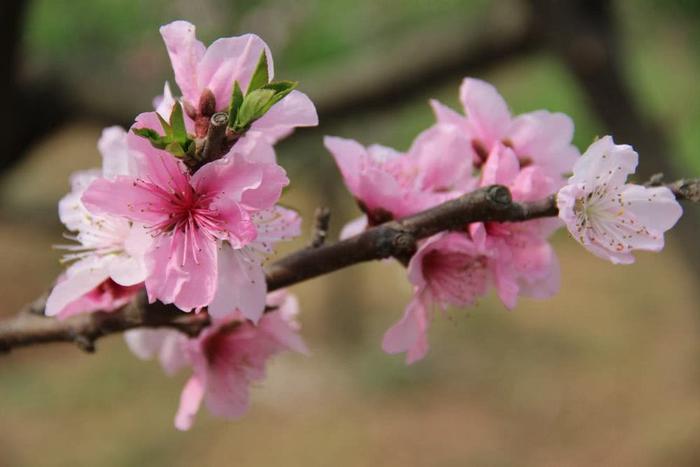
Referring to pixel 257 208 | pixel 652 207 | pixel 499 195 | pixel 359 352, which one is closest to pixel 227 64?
pixel 257 208

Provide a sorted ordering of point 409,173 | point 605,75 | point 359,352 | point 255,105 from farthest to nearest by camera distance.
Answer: point 359,352
point 605,75
point 409,173
point 255,105

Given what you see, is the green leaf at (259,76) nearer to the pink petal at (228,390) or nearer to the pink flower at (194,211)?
the pink flower at (194,211)

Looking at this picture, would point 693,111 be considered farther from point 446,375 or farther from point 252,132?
point 252,132

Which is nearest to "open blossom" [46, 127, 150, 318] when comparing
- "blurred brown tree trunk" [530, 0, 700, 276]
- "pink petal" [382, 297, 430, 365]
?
"pink petal" [382, 297, 430, 365]

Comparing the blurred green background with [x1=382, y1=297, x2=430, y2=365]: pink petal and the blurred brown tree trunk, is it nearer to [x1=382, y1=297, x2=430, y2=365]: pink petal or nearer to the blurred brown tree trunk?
the blurred brown tree trunk

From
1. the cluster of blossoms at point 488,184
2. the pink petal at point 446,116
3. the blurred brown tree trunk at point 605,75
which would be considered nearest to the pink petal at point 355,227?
the cluster of blossoms at point 488,184

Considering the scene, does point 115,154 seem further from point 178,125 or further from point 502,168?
point 502,168
